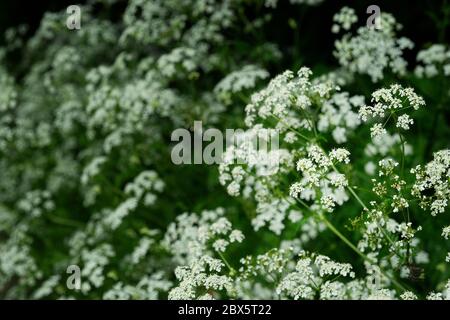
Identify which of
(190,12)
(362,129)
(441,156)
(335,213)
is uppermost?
(190,12)

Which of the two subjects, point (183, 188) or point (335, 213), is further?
point (183, 188)

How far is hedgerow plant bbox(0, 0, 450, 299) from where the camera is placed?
427 cm

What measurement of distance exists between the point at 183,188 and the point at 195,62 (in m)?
1.76

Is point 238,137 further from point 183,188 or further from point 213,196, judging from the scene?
point 183,188

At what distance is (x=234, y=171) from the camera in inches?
187

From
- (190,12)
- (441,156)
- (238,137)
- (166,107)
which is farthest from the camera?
(190,12)

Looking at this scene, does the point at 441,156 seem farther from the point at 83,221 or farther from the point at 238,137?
the point at 83,221

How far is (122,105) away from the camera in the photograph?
6648mm

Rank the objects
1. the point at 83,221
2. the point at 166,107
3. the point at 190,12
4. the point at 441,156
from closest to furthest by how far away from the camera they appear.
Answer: the point at 441,156, the point at 166,107, the point at 190,12, the point at 83,221

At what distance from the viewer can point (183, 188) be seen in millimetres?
7637

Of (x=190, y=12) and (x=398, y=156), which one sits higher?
(x=190, y=12)

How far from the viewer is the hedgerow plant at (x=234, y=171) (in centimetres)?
427

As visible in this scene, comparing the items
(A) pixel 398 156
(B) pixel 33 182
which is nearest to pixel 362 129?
(A) pixel 398 156
